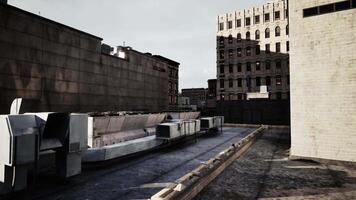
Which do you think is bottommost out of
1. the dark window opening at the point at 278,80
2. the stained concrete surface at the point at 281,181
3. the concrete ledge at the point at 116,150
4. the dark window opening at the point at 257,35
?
the stained concrete surface at the point at 281,181

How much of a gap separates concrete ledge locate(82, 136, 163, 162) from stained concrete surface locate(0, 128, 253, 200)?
0.43 meters

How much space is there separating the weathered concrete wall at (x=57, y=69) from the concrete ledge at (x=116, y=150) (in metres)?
6.10

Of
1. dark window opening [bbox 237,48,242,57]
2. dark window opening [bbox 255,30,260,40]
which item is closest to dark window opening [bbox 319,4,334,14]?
dark window opening [bbox 255,30,260,40]

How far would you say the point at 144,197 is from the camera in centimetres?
742

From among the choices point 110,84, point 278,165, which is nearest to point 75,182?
point 278,165

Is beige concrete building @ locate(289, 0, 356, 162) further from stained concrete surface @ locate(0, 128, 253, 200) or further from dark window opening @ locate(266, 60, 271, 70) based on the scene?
dark window opening @ locate(266, 60, 271, 70)

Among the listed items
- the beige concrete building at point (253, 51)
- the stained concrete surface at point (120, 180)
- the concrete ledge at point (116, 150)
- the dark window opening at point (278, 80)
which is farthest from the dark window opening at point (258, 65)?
the stained concrete surface at point (120, 180)

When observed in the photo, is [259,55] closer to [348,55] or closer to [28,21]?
[348,55]

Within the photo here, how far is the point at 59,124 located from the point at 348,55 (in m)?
14.2

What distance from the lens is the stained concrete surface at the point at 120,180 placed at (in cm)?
758

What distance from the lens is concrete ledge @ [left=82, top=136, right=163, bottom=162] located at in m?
11.3

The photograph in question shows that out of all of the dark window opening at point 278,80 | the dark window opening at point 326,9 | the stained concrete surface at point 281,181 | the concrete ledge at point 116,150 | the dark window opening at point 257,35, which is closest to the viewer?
the stained concrete surface at point 281,181

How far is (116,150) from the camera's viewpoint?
12.2 m

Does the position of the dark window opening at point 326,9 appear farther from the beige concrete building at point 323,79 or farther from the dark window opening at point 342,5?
the dark window opening at point 342,5
